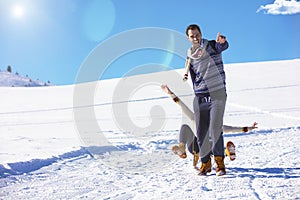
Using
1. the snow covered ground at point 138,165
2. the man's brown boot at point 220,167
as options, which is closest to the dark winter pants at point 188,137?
the snow covered ground at point 138,165

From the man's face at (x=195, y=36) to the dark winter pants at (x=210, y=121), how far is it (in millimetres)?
642

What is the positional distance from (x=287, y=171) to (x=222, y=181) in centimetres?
88

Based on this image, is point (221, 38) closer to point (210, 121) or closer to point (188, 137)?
point (210, 121)

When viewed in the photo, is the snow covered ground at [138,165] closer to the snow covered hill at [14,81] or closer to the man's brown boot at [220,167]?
the man's brown boot at [220,167]

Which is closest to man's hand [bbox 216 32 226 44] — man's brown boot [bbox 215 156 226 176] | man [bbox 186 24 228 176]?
man [bbox 186 24 228 176]

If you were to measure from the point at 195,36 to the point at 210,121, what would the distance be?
102 cm

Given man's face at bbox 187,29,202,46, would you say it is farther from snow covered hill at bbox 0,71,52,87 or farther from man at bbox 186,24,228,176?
snow covered hill at bbox 0,71,52,87

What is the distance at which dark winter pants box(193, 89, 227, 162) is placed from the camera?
4184mm

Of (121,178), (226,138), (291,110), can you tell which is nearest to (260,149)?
(226,138)

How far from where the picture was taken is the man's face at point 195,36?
4117 mm


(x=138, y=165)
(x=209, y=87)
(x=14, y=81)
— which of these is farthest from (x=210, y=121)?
(x=14, y=81)

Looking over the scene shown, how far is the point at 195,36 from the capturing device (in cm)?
412

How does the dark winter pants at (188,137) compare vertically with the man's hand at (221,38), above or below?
below

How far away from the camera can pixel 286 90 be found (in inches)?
695
